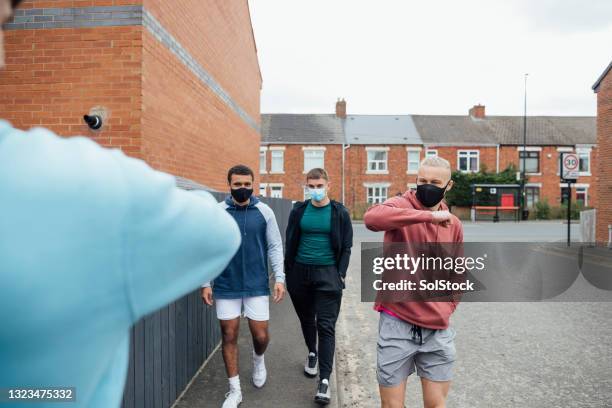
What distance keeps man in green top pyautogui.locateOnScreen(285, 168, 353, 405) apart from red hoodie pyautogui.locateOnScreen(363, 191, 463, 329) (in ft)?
4.65

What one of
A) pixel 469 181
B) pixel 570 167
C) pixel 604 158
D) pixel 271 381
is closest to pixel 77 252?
pixel 271 381

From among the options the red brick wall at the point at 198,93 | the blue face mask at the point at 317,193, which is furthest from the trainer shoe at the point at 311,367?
the red brick wall at the point at 198,93

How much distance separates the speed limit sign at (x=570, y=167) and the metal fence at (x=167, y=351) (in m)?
14.5

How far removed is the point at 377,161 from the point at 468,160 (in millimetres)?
8528

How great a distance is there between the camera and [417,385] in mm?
4883

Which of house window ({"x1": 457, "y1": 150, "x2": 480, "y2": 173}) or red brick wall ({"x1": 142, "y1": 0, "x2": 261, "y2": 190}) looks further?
house window ({"x1": 457, "y1": 150, "x2": 480, "y2": 173})

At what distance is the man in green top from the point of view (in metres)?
4.66

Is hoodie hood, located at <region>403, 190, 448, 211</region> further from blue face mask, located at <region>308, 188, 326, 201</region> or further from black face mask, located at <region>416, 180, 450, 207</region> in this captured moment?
blue face mask, located at <region>308, 188, 326, 201</region>

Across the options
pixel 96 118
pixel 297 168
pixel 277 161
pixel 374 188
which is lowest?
pixel 374 188

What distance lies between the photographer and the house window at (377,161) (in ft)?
139

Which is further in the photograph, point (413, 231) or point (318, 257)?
point (318, 257)

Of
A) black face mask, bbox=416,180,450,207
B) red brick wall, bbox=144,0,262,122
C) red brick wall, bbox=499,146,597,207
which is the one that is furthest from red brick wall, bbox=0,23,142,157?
red brick wall, bbox=499,146,597,207

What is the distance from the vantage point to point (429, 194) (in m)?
3.18

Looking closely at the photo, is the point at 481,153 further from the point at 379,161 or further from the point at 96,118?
the point at 96,118
